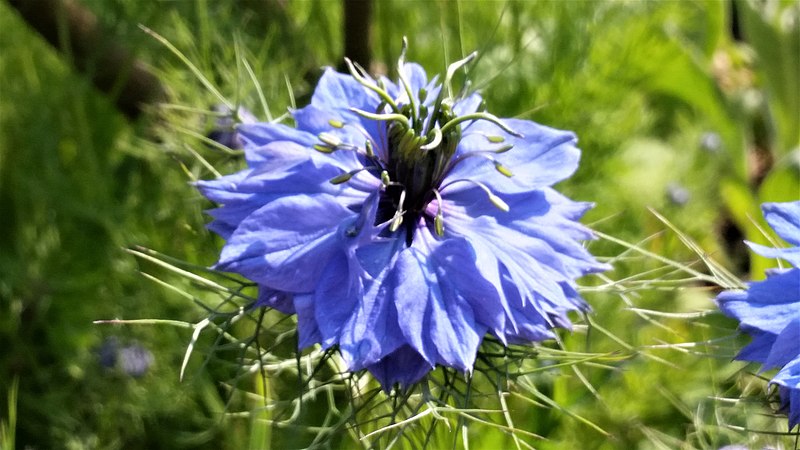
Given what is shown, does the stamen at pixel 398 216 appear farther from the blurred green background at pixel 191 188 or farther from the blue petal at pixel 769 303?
the blurred green background at pixel 191 188

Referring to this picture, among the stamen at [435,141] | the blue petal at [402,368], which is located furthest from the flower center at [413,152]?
the blue petal at [402,368]

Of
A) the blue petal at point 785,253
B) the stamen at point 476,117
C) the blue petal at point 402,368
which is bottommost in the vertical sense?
the blue petal at point 402,368

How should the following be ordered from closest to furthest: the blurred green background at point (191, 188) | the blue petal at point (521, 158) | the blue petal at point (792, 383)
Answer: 1. the blue petal at point (792, 383)
2. the blue petal at point (521, 158)
3. the blurred green background at point (191, 188)

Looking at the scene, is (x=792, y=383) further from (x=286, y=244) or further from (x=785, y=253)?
(x=286, y=244)

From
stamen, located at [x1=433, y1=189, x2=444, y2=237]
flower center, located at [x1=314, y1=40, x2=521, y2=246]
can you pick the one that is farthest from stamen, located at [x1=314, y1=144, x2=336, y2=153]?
stamen, located at [x1=433, y1=189, x2=444, y2=237]

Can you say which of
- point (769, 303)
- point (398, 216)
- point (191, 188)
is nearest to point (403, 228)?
point (398, 216)

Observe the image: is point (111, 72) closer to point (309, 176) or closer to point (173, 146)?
point (173, 146)

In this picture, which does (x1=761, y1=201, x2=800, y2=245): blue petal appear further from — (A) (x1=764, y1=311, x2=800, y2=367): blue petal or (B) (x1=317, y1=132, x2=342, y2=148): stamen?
(B) (x1=317, y1=132, x2=342, y2=148): stamen
